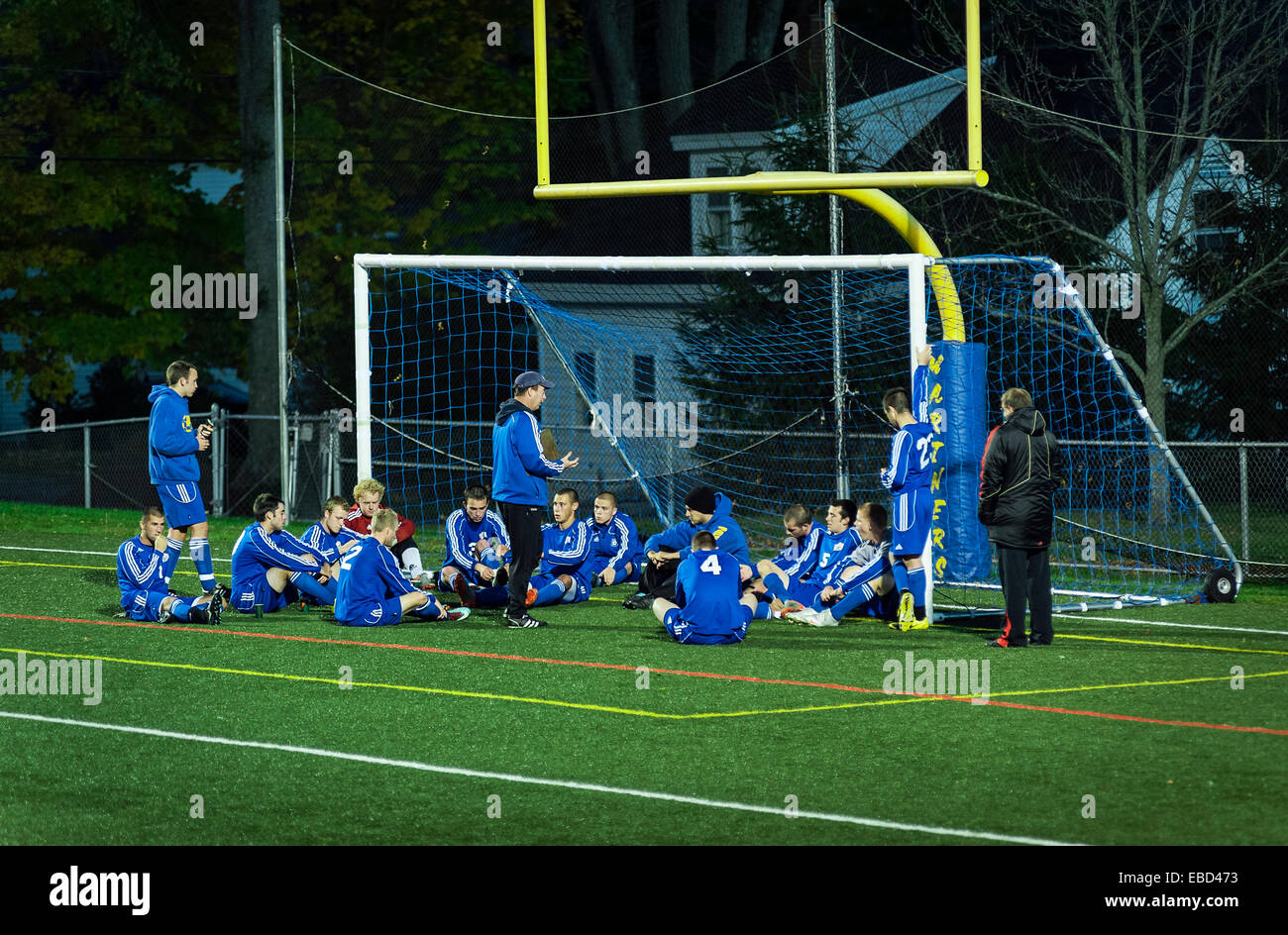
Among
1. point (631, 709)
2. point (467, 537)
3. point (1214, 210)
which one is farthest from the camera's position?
point (1214, 210)

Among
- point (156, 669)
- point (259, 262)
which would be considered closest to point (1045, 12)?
point (259, 262)

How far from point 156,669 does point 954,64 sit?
528 inches

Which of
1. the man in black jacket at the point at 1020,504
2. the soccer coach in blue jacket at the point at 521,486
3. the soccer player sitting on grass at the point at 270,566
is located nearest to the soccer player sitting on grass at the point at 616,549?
the soccer coach in blue jacket at the point at 521,486

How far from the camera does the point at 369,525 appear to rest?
13477mm

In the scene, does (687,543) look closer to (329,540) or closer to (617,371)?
(329,540)

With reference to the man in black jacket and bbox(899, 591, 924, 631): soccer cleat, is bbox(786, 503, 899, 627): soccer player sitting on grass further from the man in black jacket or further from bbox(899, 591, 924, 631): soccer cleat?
the man in black jacket

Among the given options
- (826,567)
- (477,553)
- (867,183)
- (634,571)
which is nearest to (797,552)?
(826,567)

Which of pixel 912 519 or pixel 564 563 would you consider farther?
pixel 564 563

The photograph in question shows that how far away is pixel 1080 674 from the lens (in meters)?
10.0

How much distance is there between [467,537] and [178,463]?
2315 mm

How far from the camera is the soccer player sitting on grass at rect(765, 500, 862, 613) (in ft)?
40.7

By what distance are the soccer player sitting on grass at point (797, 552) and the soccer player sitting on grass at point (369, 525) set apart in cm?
297

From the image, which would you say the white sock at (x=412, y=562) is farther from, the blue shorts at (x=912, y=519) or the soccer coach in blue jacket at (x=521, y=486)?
the blue shorts at (x=912, y=519)
